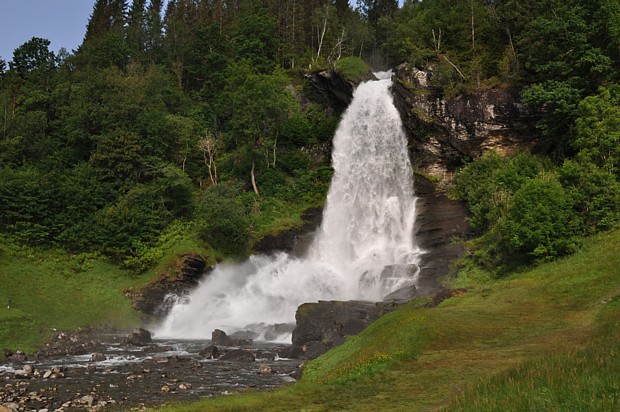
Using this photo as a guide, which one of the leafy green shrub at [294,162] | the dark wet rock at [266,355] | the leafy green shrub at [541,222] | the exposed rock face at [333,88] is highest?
the exposed rock face at [333,88]

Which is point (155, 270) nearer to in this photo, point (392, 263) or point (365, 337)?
point (392, 263)

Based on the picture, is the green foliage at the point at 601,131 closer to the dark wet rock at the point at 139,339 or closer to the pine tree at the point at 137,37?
the dark wet rock at the point at 139,339

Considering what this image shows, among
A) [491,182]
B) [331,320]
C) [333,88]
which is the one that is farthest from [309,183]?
[331,320]

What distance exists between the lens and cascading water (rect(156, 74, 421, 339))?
36.0 metres

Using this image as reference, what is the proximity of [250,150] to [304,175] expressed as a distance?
5.90m

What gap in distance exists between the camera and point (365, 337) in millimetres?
20578

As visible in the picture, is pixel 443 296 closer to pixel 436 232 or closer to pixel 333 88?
pixel 436 232

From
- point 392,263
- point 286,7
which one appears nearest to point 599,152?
point 392,263

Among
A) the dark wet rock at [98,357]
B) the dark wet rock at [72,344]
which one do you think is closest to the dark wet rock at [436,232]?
the dark wet rock at [98,357]

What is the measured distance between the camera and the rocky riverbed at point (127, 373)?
17.0 m

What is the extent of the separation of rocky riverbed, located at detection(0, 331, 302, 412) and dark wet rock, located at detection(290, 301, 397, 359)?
5.78 feet

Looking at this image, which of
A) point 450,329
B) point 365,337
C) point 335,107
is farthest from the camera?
point 335,107

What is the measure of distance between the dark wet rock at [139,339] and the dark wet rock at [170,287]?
515cm

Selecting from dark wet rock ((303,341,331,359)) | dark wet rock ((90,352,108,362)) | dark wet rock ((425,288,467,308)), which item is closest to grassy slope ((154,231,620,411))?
dark wet rock ((425,288,467,308))
